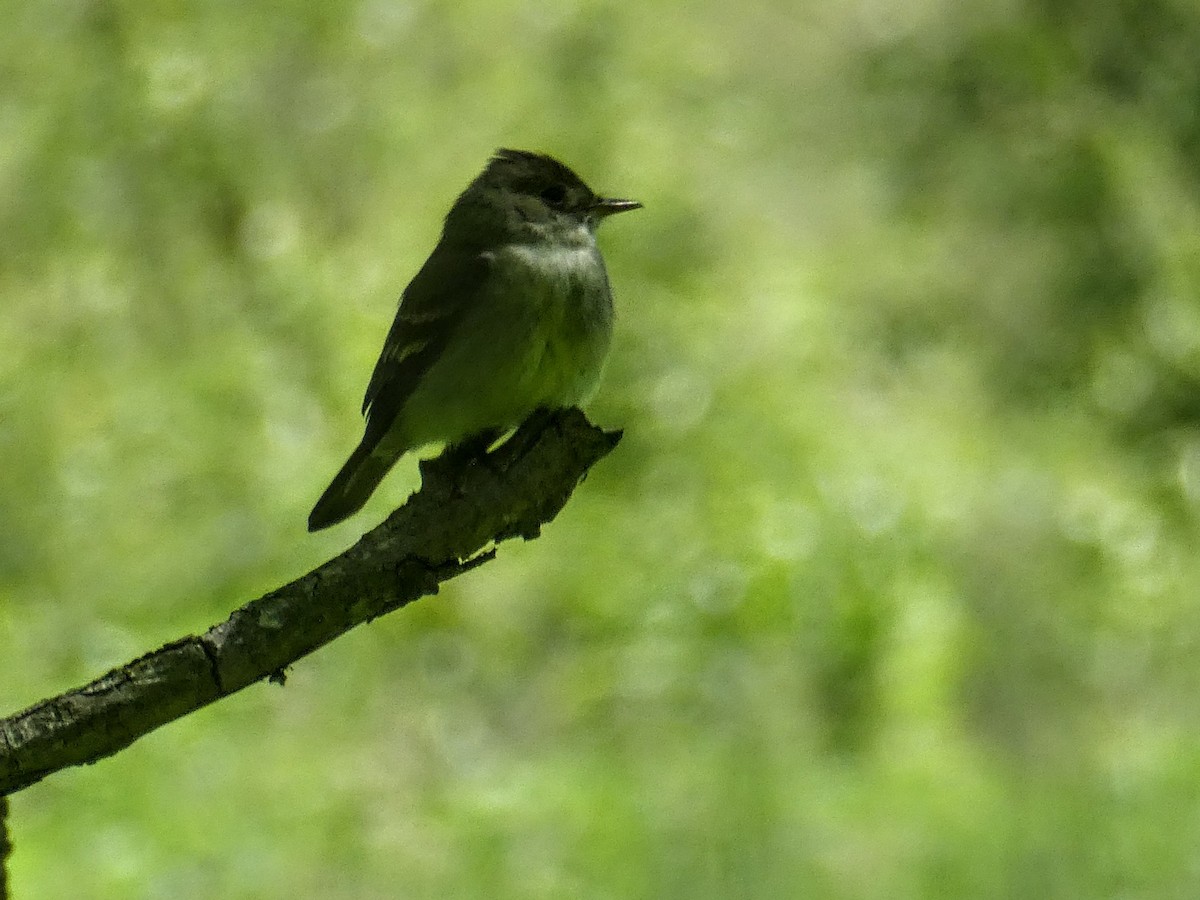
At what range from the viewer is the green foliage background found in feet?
22.7

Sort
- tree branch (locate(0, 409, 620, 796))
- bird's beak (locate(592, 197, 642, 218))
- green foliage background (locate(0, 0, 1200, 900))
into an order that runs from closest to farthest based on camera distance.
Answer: tree branch (locate(0, 409, 620, 796)), bird's beak (locate(592, 197, 642, 218)), green foliage background (locate(0, 0, 1200, 900))

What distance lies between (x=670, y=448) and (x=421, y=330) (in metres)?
4.15

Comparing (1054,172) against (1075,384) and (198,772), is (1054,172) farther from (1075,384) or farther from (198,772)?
(198,772)

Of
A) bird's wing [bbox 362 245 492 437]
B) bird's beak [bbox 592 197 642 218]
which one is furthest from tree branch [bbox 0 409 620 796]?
bird's beak [bbox 592 197 642 218]

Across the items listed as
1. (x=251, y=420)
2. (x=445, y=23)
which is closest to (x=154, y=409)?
(x=251, y=420)

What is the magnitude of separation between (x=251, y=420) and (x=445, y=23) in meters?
2.92

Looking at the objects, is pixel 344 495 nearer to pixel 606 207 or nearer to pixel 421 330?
pixel 421 330

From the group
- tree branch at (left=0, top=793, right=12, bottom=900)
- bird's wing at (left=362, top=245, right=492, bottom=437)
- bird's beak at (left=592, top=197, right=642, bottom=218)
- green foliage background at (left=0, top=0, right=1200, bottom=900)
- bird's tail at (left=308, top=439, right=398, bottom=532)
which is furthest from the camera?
green foliage background at (left=0, top=0, right=1200, bottom=900)

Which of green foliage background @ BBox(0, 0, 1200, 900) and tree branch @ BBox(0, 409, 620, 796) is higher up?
green foliage background @ BBox(0, 0, 1200, 900)

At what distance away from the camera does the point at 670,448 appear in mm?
8391

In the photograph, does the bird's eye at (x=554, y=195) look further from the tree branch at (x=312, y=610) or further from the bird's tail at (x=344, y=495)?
the tree branch at (x=312, y=610)

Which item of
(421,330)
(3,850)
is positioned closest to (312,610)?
(3,850)

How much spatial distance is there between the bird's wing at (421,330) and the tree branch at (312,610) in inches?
30.1

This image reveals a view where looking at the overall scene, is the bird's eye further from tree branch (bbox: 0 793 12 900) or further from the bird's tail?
tree branch (bbox: 0 793 12 900)
